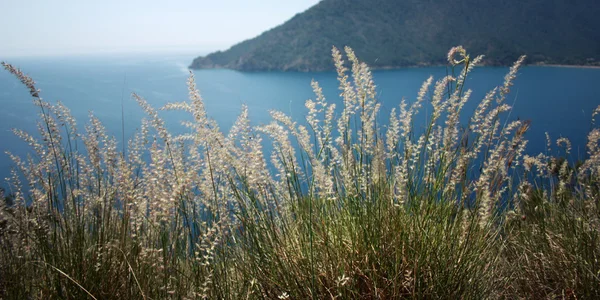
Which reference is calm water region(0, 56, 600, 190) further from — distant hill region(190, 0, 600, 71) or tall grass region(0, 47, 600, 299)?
tall grass region(0, 47, 600, 299)

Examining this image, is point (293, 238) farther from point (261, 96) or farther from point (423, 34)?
point (423, 34)

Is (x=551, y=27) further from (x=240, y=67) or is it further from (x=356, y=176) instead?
(x=356, y=176)

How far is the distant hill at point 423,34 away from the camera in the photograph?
179 ft

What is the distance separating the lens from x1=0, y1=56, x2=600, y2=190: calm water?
2170 cm

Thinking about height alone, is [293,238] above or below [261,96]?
above

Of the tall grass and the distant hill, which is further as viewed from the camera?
the distant hill

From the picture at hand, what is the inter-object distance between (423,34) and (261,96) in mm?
39866

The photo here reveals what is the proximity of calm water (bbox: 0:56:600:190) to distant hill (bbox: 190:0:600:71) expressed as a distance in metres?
5.08

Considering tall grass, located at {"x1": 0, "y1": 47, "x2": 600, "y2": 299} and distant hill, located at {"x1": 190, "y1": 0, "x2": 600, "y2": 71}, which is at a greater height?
distant hill, located at {"x1": 190, "y1": 0, "x2": 600, "y2": 71}

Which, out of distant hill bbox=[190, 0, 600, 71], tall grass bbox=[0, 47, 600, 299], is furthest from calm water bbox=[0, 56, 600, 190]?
tall grass bbox=[0, 47, 600, 299]

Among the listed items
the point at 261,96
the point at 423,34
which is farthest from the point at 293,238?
the point at 423,34

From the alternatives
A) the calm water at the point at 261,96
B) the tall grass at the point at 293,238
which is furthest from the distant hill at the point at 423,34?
the tall grass at the point at 293,238

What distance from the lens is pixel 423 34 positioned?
208 feet

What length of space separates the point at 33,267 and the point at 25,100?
26.8 meters
